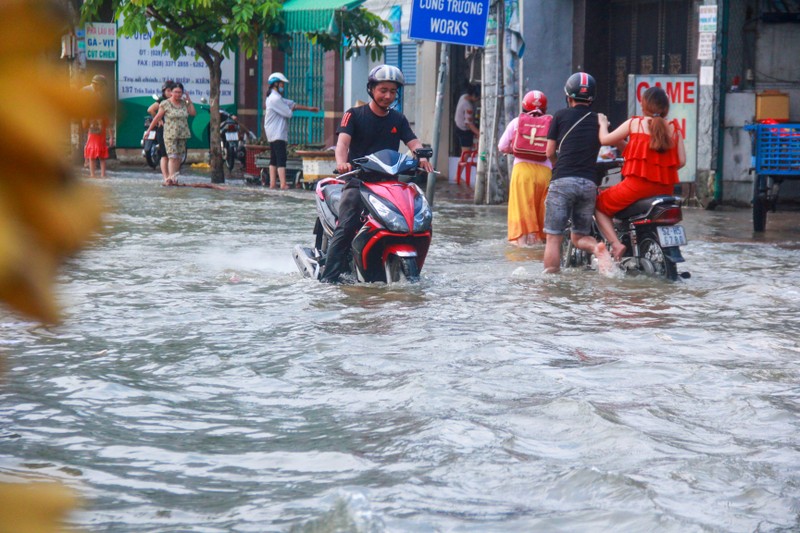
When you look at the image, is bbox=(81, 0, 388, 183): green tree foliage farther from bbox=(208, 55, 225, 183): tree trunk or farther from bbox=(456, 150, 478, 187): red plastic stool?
bbox=(456, 150, 478, 187): red plastic stool

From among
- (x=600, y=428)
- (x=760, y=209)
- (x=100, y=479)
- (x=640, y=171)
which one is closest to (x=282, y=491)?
(x=100, y=479)

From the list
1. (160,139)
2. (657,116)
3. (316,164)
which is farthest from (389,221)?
(160,139)

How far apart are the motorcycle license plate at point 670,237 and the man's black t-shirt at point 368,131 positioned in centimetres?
193

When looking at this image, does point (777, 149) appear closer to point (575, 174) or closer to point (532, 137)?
point (532, 137)

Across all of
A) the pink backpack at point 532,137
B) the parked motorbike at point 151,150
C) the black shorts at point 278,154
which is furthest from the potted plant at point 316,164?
the pink backpack at point 532,137

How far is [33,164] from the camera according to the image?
65 cm

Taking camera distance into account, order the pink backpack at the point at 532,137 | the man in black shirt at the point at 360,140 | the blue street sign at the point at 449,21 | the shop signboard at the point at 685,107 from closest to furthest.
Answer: the man in black shirt at the point at 360,140
the pink backpack at the point at 532,137
the blue street sign at the point at 449,21
the shop signboard at the point at 685,107

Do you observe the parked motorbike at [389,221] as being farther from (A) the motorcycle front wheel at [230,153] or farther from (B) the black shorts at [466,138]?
(A) the motorcycle front wheel at [230,153]

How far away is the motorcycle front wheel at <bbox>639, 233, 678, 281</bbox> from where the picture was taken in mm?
8695

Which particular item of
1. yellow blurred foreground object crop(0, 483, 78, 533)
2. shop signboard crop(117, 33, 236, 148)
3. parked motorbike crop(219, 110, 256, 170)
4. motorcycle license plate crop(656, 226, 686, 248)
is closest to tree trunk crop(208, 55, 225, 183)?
parked motorbike crop(219, 110, 256, 170)

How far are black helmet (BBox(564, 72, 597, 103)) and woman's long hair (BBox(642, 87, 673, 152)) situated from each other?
454 mm

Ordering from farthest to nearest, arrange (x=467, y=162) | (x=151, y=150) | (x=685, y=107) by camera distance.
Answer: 1. (x=151, y=150)
2. (x=467, y=162)
3. (x=685, y=107)

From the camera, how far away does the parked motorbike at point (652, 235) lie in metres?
8.62

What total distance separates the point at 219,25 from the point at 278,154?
7.88 feet
